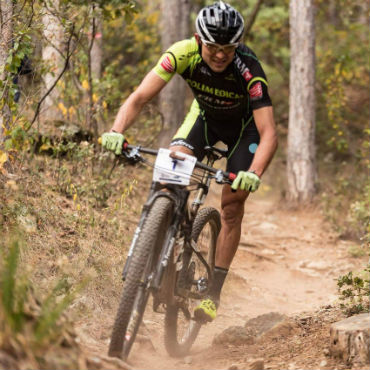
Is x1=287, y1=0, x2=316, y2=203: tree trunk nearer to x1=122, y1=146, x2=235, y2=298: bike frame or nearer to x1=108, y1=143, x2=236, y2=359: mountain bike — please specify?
x1=108, y1=143, x2=236, y2=359: mountain bike

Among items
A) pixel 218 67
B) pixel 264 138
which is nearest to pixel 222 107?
pixel 218 67

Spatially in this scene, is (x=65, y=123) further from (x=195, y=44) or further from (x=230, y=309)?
(x=195, y=44)

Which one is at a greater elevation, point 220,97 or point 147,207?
point 220,97

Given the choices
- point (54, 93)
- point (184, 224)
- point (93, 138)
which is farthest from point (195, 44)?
point (54, 93)

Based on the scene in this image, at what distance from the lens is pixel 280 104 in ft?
52.9

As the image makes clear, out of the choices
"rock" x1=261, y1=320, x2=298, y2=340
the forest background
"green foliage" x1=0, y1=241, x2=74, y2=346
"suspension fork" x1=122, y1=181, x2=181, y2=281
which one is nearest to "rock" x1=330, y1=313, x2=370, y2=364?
"rock" x1=261, y1=320, x2=298, y2=340

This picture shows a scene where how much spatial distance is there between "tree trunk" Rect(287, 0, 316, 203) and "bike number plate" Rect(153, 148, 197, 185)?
7261 mm

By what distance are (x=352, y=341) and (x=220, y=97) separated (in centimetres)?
204

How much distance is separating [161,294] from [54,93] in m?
4.86

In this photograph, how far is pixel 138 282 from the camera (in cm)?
374

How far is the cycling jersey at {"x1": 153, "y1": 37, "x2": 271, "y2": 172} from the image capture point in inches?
182

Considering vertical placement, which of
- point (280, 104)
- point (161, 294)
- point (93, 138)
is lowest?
point (161, 294)

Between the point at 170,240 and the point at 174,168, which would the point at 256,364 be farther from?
the point at 174,168

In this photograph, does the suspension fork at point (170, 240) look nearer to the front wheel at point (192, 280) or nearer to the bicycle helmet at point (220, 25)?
the front wheel at point (192, 280)
